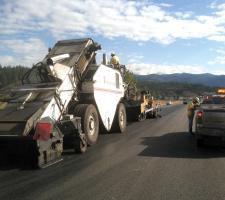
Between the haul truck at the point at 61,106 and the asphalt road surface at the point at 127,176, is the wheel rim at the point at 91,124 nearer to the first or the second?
the haul truck at the point at 61,106

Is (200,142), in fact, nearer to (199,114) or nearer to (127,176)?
(199,114)

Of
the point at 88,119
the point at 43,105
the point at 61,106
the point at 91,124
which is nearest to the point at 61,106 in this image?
the point at 61,106

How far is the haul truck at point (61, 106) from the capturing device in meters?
9.70

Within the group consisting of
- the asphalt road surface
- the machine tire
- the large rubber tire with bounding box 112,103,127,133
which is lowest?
the asphalt road surface

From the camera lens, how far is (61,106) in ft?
38.0

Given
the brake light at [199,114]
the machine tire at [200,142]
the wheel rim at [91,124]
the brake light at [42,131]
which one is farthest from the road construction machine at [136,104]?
the brake light at [42,131]

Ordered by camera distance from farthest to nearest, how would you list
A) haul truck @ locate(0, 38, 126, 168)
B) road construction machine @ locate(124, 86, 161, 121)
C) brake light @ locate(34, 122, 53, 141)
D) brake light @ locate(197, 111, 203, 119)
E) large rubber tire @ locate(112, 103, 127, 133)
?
road construction machine @ locate(124, 86, 161, 121) < large rubber tire @ locate(112, 103, 127, 133) < brake light @ locate(197, 111, 203, 119) < haul truck @ locate(0, 38, 126, 168) < brake light @ locate(34, 122, 53, 141)

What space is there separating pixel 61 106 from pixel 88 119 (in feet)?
4.50

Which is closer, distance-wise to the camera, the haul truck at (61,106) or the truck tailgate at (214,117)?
the haul truck at (61,106)

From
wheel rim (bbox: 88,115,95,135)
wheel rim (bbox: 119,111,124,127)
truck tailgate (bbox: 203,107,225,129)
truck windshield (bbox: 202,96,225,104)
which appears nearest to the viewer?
truck tailgate (bbox: 203,107,225,129)

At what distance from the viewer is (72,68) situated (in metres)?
13.0

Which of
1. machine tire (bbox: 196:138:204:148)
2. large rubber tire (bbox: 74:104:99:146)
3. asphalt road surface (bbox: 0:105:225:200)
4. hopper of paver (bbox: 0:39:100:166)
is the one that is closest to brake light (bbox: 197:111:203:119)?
machine tire (bbox: 196:138:204:148)

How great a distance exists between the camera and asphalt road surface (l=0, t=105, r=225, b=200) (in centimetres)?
714

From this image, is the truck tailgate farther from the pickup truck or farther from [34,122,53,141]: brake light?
[34,122,53,141]: brake light
